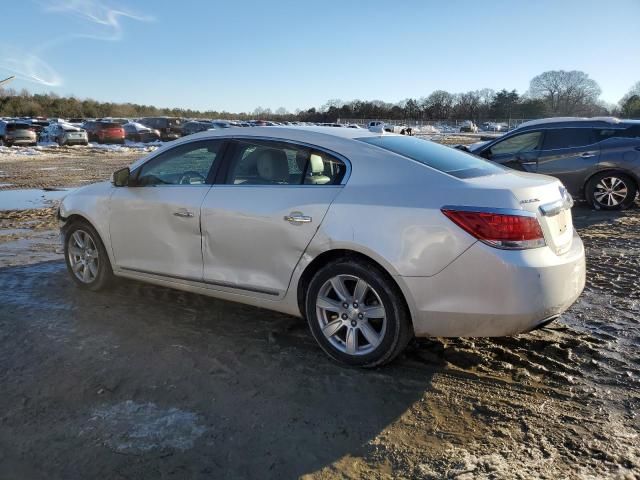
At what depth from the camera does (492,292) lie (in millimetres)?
3121

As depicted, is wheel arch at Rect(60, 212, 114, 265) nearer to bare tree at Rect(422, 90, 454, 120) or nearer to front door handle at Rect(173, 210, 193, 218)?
front door handle at Rect(173, 210, 193, 218)

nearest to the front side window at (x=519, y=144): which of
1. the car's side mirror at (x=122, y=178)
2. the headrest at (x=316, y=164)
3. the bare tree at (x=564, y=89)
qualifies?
the headrest at (x=316, y=164)

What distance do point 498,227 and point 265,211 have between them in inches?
62.3

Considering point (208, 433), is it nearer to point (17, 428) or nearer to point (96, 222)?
point (17, 428)

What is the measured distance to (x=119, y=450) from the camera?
108 inches

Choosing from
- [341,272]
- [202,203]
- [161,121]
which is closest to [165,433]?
[341,272]

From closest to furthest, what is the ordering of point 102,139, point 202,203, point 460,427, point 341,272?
point 460,427
point 341,272
point 202,203
point 102,139

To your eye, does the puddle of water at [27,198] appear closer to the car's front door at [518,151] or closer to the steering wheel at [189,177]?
the steering wheel at [189,177]

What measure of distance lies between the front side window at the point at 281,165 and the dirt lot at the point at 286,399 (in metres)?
1.18

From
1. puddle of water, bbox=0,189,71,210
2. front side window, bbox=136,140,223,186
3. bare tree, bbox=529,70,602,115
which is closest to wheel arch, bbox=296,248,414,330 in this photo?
front side window, bbox=136,140,223,186

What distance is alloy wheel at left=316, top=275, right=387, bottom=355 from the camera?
3.50 m

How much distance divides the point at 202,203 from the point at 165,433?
186cm

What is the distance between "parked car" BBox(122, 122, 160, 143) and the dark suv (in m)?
31.9

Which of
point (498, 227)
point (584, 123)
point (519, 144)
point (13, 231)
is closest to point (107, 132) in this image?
point (13, 231)
